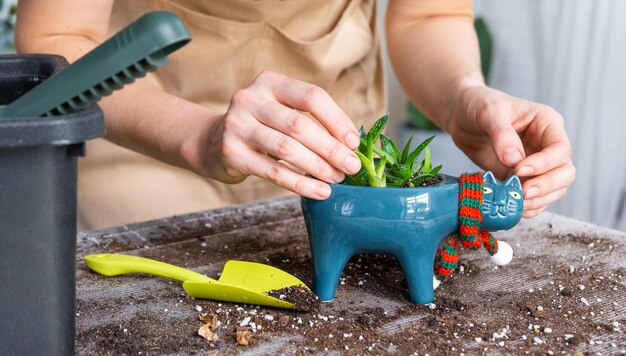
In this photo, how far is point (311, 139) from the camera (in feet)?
2.85

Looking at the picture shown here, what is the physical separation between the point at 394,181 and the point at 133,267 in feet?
1.09

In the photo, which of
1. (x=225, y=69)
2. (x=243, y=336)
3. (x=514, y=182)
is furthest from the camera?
(x=225, y=69)

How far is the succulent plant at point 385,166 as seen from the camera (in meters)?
0.88

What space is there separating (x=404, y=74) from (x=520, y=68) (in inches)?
49.1

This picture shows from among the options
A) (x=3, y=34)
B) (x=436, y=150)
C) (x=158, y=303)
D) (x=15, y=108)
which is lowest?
(x=436, y=150)

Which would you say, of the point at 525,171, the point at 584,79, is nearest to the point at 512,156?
the point at 525,171

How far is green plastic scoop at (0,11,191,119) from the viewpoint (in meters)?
0.57

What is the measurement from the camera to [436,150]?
2652 mm

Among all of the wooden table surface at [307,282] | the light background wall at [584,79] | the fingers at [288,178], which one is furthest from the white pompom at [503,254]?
the light background wall at [584,79]

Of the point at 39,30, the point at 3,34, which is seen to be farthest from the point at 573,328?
the point at 3,34

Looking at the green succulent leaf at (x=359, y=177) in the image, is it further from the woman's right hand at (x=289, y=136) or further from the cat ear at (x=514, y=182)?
the cat ear at (x=514, y=182)

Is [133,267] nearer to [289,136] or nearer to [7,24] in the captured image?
[289,136]

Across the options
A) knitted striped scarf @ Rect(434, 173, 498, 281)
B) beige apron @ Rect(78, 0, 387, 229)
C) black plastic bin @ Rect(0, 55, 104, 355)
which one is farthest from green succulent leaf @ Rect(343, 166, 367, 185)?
beige apron @ Rect(78, 0, 387, 229)

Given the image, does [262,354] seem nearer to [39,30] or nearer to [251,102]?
[251,102]
